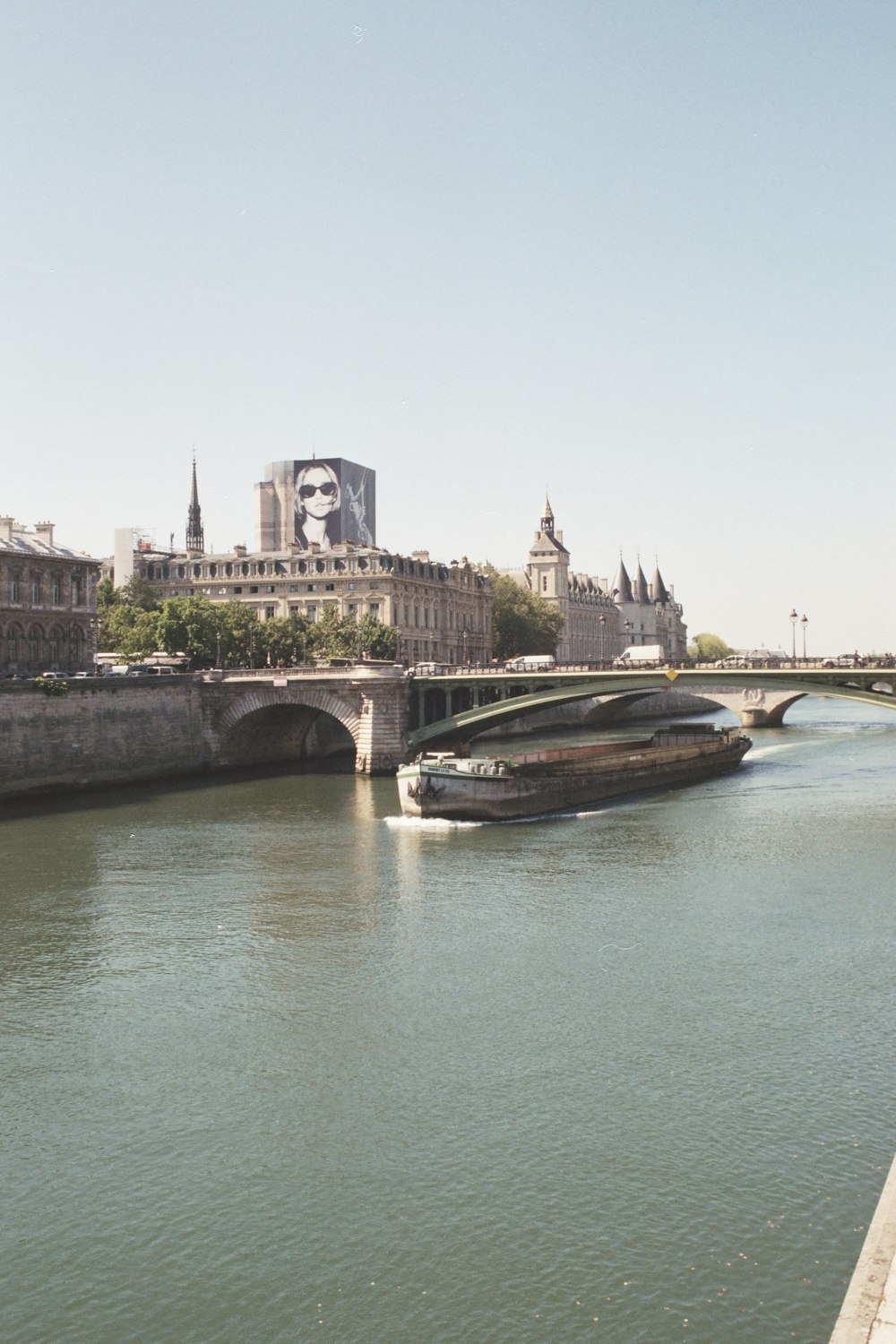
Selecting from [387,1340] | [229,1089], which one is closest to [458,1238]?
[387,1340]

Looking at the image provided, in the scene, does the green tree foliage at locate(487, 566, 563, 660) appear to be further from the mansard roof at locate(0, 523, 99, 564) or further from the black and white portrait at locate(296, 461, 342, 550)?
the mansard roof at locate(0, 523, 99, 564)

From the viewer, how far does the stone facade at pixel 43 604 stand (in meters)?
78.1

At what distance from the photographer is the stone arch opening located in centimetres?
8138

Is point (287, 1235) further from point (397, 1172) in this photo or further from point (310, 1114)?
point (310, 1114)

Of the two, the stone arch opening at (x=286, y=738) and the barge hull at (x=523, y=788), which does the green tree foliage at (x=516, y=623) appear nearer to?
the stone arch opening at (x=286, y=738)

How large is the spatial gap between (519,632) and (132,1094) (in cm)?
14473

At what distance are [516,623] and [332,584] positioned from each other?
37.6 metres

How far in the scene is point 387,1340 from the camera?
53.5ft

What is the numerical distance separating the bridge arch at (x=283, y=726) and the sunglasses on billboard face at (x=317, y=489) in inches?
3347

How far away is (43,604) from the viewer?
8075 cm

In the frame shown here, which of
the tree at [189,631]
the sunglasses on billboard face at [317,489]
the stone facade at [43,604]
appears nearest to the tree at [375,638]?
the tree at [189,631]

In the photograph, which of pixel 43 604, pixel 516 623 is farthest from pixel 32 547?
pixel 516 623

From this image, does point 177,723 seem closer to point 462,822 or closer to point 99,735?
point 99,735

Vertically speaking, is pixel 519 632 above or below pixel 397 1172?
above
